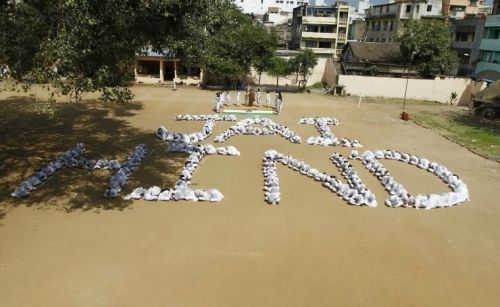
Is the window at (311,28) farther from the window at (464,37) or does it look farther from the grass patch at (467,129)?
the grass patch at (467,129)

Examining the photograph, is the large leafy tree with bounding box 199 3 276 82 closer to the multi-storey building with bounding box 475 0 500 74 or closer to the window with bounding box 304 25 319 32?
the multi-storey building with bounding box 475 0 500 74

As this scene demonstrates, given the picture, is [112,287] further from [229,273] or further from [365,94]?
[365,94]

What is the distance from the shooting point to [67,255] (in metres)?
10.2

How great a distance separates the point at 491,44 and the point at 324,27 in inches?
1174

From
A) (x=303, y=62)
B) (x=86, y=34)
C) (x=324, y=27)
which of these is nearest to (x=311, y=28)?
(x=324, y=27)

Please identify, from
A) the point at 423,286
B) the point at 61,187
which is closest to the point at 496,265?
the point at 423,286

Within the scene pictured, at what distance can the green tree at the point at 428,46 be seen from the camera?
42397mm

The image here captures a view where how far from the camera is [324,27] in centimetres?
6894

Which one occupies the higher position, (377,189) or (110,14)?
(110,14)

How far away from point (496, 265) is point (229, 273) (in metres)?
7.39

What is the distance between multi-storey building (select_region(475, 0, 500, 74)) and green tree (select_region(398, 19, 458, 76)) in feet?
14.5

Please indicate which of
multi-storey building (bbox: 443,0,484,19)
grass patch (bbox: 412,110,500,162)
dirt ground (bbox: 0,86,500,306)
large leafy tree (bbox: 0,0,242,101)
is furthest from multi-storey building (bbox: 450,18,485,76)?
large leafy tree (bbox: 0,0,242,101)

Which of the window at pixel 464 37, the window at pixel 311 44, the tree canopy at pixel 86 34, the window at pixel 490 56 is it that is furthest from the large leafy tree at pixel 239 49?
the window at pixel 311 44

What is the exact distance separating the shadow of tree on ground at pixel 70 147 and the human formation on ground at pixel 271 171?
390mm
